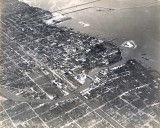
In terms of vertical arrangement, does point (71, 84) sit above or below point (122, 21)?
below

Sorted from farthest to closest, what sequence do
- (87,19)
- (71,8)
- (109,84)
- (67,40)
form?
1. (71,8)
2. (87,19)
3. (67,40)
4. (109,84)

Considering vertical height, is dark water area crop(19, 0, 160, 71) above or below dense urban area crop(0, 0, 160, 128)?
above

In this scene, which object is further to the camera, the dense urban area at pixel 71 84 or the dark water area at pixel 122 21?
the dark water area at pixel 122 21

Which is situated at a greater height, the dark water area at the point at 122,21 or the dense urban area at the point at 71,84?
the dark water area at the point at 122,21

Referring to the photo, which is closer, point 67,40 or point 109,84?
point 109,84

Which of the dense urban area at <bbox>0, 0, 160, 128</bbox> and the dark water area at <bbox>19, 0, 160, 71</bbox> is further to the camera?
the dark water area at <bbox>19, 0, 160, 71</bbox>

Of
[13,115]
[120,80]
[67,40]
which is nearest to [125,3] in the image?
[67,40]

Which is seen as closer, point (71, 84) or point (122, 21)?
point (71, 84)

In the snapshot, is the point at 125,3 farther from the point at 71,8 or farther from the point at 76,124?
the point at 76,124
